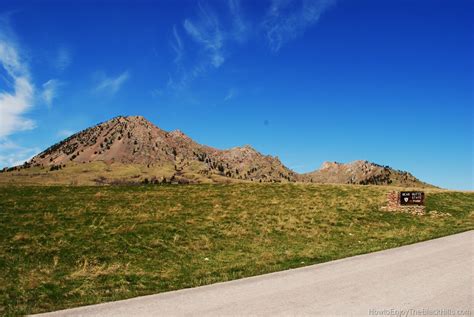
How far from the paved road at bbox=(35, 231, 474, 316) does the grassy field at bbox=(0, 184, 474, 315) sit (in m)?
1.32

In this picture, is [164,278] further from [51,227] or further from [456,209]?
[456,209]

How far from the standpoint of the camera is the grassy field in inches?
538

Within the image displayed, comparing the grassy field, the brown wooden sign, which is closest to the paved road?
the grassy field

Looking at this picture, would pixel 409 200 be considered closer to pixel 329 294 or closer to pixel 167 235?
pixel 167 235

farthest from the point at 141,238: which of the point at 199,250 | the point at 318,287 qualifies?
the point at 318,287

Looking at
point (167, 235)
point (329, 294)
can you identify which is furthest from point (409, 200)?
point (329, 294)

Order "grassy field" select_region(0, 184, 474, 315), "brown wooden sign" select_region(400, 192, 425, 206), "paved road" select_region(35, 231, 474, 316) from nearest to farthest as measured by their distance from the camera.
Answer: "paved road" select_region(35, 231, 474, 316) → "grassy field" select_region(0, 184, 474, 315) → "brown wooden sign" select_region(400, 192, 425, 206)

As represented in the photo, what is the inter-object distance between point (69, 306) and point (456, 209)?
3598 cm

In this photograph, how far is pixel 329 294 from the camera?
10789mm

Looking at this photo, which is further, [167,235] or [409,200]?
[409,200]

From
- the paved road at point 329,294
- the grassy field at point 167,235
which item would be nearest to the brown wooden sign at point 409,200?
the grassy field at point 167,235

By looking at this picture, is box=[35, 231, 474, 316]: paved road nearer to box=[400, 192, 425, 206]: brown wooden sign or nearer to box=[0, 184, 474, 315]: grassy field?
box=[0, 184, 474, 315]: grassy field

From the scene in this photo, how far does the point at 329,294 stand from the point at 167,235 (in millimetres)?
13008

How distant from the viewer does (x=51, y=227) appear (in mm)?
22938
